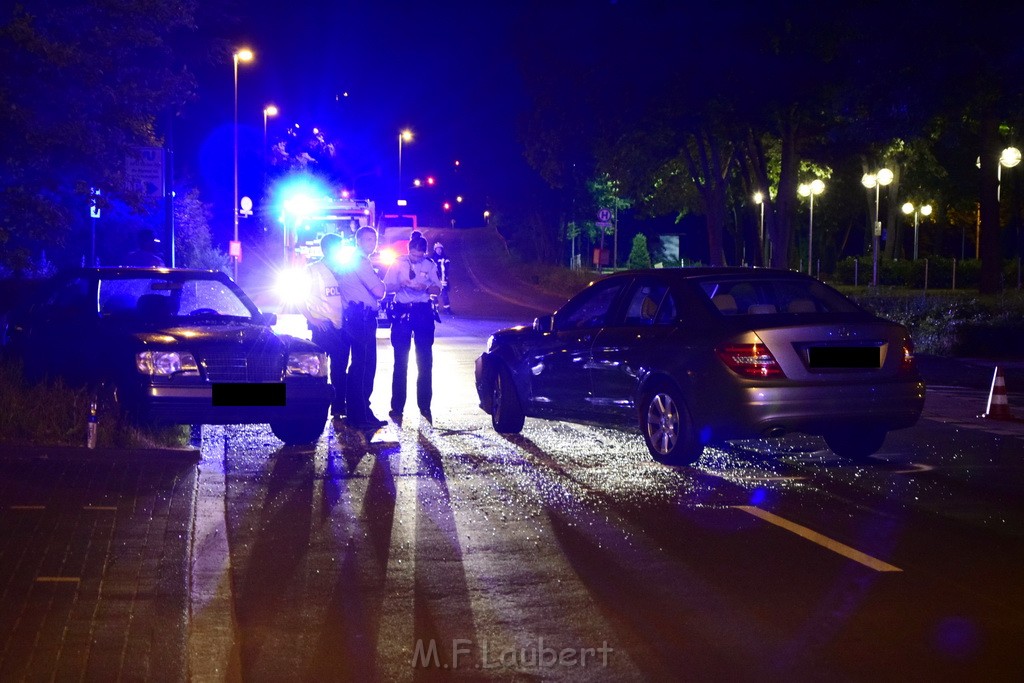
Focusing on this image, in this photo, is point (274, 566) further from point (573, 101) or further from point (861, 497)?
point (573, 101)

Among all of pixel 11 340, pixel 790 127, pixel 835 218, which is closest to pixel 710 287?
pixel 11 340

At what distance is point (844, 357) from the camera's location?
1059 cm

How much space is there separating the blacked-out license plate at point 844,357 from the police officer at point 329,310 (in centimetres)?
512

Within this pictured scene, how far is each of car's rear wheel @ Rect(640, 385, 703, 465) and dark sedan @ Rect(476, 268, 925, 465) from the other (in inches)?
0.4

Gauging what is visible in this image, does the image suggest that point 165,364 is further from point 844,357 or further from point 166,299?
point 844,357

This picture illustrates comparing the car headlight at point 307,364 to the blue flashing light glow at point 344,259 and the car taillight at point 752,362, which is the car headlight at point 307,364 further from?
the car taillight at point 752,362

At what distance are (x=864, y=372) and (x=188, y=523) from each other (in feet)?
16.6

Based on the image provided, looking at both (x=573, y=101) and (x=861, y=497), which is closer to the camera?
(x=861, y=497)

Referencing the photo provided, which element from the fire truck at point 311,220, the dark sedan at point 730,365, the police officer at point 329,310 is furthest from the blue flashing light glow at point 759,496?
the fire truck at point 311,220

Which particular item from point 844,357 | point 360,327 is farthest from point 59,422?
point 844,357

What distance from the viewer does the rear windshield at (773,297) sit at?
36.3 ft

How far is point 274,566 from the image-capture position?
7.49 m

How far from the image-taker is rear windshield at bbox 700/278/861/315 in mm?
11055

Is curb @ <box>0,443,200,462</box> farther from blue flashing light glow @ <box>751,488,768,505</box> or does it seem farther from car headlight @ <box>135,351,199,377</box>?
blue flashing light glow @ <box>751,488,768,505</box>
